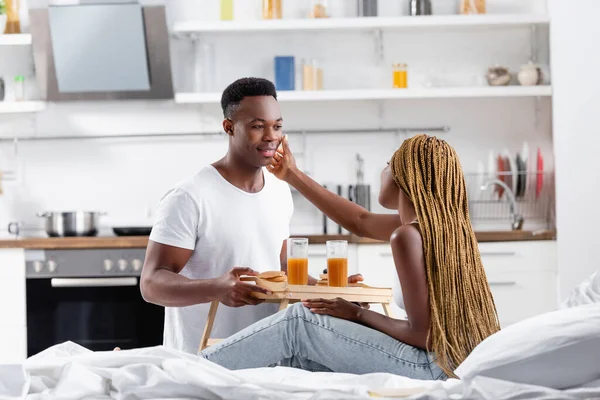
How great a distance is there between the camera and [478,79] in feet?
16.9

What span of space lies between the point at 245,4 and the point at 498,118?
1.55 meters

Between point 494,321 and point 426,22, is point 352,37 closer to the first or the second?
point 426,22

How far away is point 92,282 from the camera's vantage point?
4477 mm

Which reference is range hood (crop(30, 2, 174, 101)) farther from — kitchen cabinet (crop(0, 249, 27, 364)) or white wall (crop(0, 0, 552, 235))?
kitchen cabinet (crop(0, 249, 27, 364))

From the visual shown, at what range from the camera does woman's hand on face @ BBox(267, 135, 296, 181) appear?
2900 millimetres

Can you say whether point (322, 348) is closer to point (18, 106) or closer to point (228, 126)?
point (228, 126)

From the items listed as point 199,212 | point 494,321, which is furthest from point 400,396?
point 199,212

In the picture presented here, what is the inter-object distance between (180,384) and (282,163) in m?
1.31

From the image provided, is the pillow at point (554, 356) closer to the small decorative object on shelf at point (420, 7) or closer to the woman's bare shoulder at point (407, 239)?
the woman's bare shoulder at point (407, 239)

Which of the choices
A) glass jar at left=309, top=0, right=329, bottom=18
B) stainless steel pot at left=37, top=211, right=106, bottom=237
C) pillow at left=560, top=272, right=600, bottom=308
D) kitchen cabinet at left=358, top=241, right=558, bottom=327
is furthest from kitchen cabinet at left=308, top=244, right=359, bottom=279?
pillow at left=560, top=272, right=600, bottom=308

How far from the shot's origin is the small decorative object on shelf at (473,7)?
497 centimetres

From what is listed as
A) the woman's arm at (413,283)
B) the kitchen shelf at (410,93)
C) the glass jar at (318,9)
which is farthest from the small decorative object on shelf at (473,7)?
the woman's arm at (413,283)

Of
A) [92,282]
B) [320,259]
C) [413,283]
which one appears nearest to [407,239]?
[413,283]

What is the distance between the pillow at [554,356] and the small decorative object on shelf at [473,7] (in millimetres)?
3474
